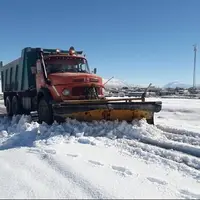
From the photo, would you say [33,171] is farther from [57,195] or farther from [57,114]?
[57,114]

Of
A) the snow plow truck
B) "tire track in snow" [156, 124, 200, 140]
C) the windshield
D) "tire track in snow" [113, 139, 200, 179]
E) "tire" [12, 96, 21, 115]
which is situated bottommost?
"tire track in snow" [113, 139, 200, 179]

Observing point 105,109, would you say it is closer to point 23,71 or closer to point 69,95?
point 69,95

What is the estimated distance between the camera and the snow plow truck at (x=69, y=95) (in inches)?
296

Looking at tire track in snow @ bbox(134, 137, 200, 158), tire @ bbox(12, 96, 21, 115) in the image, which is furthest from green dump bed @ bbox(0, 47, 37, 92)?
tire track in snow @ bbox(134, 137, 200, 158)

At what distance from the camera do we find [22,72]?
1131 cm

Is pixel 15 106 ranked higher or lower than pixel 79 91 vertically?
lower

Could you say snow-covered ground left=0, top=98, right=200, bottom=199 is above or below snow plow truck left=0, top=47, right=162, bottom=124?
below

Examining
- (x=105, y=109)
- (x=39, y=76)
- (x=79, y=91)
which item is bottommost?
(x=105, y=109)

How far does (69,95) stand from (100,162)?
13.1 ft

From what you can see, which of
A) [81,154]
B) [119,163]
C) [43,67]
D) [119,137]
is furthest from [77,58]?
[119,163]

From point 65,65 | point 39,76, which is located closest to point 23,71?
point 39,76

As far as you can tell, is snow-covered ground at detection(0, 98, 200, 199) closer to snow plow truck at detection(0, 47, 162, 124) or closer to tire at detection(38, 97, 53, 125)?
snow plow truck at detection(0, 47, 162, 124)

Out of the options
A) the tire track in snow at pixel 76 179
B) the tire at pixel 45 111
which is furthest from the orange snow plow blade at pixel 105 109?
the tire track in snow at pixel 76 179

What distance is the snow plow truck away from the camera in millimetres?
7523
